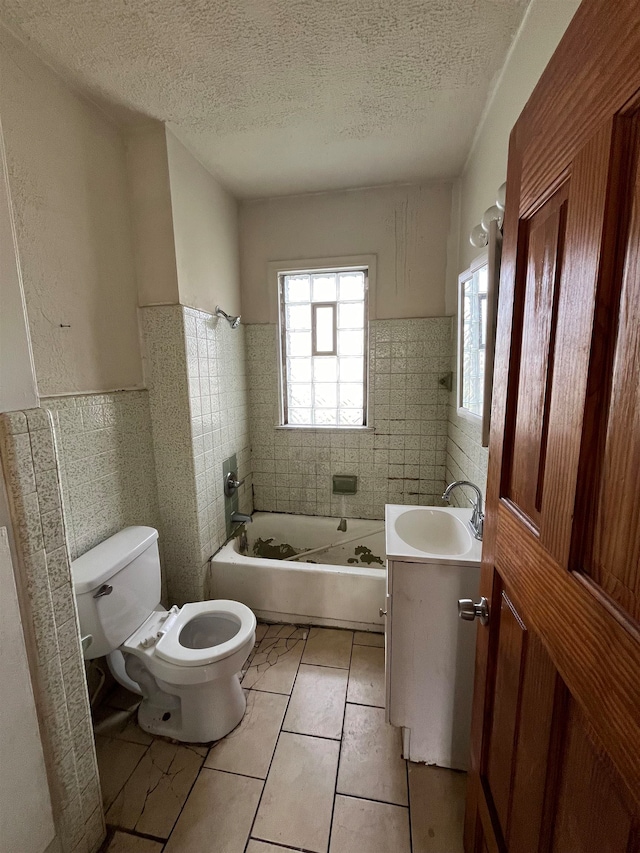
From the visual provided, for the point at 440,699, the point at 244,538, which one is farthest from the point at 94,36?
the point at 440,699

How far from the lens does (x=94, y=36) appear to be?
1.15 metres

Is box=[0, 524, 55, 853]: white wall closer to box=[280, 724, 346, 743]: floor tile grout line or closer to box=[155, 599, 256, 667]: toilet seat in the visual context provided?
box=[155, 599, 256, 667]: toilet seat

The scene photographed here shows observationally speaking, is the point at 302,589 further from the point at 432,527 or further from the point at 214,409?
the point at 214,409

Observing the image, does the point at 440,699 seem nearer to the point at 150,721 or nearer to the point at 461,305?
the point at 150,721

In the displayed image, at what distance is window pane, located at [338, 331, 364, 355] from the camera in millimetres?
2486

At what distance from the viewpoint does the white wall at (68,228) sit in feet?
3.87

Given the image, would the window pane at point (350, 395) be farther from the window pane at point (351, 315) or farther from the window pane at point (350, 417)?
the window pane at point (351, 315)

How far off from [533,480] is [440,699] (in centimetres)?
108

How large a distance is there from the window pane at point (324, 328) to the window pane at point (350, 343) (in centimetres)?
6

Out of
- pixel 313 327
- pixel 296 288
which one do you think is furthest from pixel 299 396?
pixel 296 288

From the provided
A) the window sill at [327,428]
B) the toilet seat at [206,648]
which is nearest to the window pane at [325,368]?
the window sill at [327,428]

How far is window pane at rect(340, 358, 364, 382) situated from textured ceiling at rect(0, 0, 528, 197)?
3.91 ft

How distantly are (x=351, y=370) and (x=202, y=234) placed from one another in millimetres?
1266

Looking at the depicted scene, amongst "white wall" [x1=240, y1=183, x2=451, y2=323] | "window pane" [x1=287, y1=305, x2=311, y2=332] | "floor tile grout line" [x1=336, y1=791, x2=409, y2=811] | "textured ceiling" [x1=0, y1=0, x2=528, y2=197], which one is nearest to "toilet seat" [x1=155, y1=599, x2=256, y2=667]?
"floor tile grout line" [x1=336, y1=791, x2=409, y2=811]
